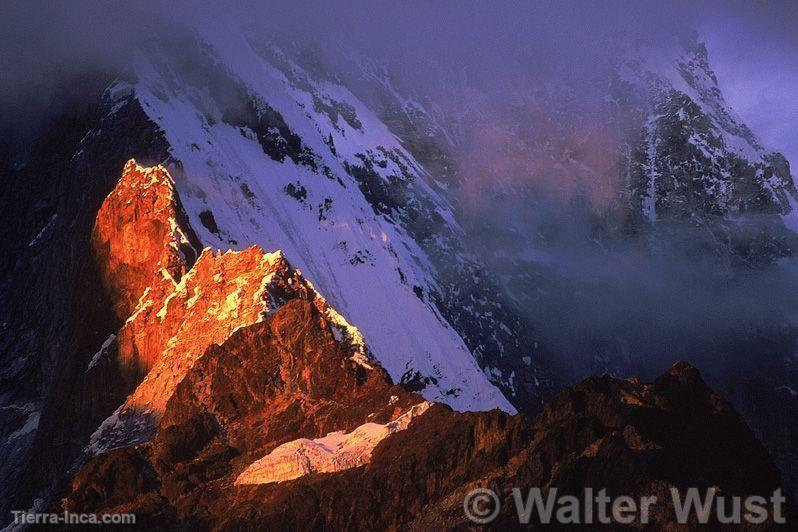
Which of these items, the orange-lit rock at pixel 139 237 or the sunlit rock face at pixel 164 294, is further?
the orange-lit rock at pixel 139 237

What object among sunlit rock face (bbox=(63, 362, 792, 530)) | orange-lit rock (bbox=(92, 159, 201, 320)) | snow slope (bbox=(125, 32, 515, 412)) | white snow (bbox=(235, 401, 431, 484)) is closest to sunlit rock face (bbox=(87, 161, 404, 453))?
orange-lit rock (bbox=(92, 159, 201, 320))

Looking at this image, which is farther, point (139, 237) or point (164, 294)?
point (139, 237)

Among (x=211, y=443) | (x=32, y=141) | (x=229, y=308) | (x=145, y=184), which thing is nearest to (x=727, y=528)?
(x=211, y=443)

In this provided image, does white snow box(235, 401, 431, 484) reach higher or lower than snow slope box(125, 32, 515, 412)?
lower

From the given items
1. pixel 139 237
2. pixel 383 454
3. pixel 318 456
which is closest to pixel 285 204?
pixel 139 237

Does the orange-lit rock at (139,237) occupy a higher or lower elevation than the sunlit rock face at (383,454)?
higher

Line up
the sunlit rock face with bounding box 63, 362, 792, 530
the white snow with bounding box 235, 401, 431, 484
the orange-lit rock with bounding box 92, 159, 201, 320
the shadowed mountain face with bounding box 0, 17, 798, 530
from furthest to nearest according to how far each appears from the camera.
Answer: the orange-lit rock with bounding box 92, 159, 201, 320 → the white snow with bounding box 235, 401, 431, 484 → the shadowed mountain face with bounding box 0, 17, 798, 530 → the sunlit rock face with bounding box 63, 362, 792, 530

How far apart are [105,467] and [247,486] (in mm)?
7988

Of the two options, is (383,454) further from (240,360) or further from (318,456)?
(240,360)

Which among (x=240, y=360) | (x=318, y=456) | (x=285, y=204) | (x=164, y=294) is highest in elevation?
(x=285, y=204)

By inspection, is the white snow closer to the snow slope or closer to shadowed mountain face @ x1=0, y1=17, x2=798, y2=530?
shadowed mountain face @ x1=0, y1=17, x2=798, y2=530

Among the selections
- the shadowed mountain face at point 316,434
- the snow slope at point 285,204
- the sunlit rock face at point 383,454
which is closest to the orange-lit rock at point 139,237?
the shadowed mountain face at point 316,434

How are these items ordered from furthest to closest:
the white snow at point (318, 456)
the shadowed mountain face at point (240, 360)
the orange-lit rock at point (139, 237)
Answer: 1. the orange-lit rock at point (139, 237)
2. the white snow at point (318, 456)
3. the shadowed mountain face at point (240, 360)

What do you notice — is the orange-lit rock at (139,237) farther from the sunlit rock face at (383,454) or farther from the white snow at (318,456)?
the white snow at (318,456)
